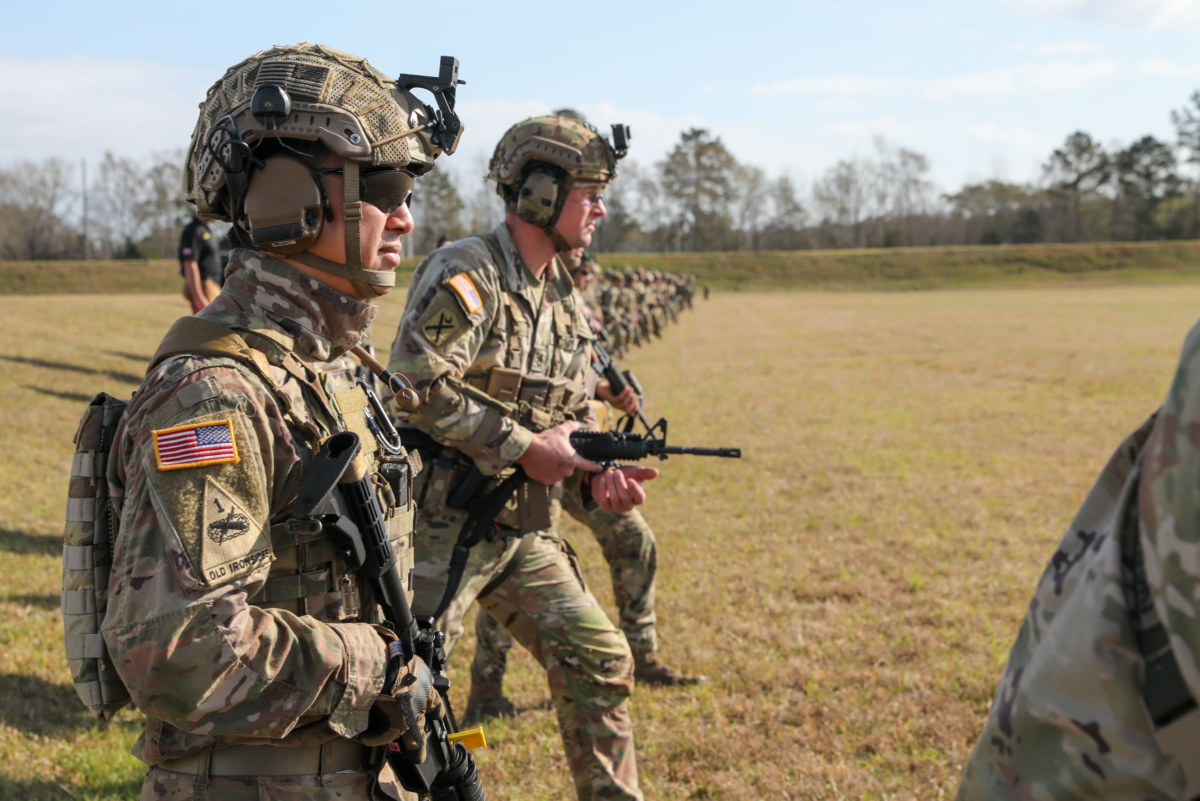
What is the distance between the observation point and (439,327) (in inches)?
137

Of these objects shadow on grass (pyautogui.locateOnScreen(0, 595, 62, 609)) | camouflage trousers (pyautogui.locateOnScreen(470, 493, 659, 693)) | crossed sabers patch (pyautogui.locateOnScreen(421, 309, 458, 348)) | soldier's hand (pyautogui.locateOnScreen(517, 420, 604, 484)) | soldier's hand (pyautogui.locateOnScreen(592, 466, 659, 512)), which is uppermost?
crossed sabers patch (pyautogui.locateOnScreen(421, 309, 458, 348))

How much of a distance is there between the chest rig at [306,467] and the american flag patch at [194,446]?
181mm

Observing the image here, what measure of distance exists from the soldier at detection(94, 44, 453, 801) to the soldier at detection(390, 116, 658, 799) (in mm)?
1195

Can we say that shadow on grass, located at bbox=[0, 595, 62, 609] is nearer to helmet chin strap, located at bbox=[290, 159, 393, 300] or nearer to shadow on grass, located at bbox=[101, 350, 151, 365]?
helmet chin strap, located at bbox=[290, 159, 393, 300]

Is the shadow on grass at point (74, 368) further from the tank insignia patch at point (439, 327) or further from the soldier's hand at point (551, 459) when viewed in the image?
the soldier's hand at point (551, 459)

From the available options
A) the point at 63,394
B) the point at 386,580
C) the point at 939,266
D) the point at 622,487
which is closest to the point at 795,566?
the point at 622,487

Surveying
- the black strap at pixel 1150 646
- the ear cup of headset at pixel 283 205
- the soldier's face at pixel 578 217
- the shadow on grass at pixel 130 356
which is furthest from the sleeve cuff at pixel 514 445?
the shadow on grass at pixel 130 356

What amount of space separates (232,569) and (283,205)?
785 mm

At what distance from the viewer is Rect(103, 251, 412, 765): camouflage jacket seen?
5.35ft

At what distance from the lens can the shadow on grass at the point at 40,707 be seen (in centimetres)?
420

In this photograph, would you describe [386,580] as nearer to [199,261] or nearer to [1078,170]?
[199,261]

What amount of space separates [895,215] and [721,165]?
82.4 feet

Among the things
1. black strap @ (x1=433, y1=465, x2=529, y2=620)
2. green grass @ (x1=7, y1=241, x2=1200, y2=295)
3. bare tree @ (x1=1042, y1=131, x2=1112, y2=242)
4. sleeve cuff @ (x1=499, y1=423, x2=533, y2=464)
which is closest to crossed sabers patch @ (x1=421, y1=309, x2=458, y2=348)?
sleeve cuff @ (x1=499, y1=423, x2=533, y2=464)

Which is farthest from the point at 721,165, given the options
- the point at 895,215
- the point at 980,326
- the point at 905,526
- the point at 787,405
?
the point at 905,526
